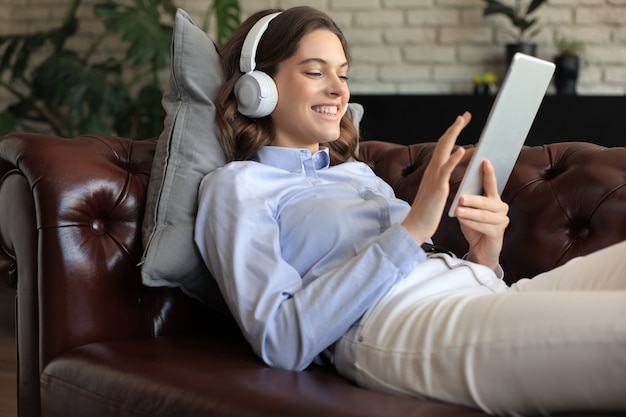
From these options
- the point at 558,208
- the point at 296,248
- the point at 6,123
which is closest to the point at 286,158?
the point at 296,248

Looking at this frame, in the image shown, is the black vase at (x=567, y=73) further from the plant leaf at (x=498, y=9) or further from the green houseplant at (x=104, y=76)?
the green houseplant at (x=104, y=76)

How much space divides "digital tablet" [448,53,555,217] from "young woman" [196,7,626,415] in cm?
4

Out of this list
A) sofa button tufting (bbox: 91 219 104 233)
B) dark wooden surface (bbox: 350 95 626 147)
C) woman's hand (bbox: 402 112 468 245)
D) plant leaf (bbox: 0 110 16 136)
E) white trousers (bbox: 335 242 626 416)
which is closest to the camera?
white trousers (bbox: 335 242 626 416)

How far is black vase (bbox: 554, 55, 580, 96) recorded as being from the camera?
3.58 metres

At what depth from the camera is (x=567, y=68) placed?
3580 mm

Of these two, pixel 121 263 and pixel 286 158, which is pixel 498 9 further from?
pixel 121 263

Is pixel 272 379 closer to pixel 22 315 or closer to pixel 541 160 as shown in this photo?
pixel 22 315

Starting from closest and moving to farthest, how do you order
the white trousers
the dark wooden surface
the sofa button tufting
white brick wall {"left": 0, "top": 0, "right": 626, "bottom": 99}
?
the white trousers, the sofa button tufting, the dark wooden surface, white brick wall {"left": 0, "top": 0, "right": 626, "bottom": 99}

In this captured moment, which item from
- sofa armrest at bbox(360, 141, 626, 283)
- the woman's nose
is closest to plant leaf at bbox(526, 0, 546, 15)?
sofa armrest at bbox(360, 141, 626, 283)

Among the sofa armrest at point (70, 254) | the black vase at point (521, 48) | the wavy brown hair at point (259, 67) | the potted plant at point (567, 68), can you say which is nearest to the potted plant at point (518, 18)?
the black vase at point (521, 48)

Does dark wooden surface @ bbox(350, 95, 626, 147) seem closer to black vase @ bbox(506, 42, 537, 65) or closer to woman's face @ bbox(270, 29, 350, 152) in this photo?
black vase @ bbox(506, 42, 537, 65)

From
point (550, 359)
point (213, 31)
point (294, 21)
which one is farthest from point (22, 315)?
point (213, 31)

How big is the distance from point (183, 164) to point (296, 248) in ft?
0.97

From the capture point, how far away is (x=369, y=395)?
1143 mm
